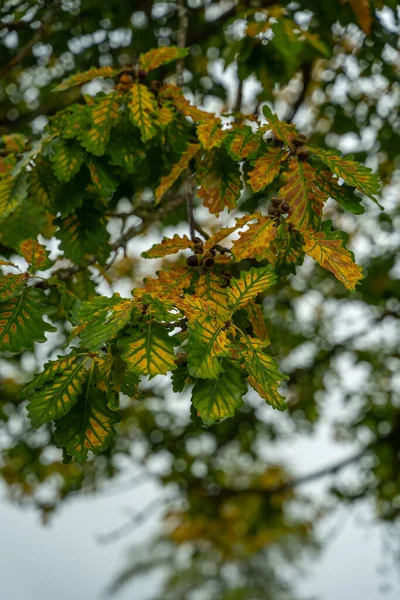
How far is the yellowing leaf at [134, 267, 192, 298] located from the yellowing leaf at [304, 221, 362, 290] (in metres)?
0.29

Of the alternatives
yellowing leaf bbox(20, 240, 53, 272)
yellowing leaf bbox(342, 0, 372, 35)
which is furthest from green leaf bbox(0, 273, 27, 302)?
yellowing leaf bbox(342, 0, 372, 35)

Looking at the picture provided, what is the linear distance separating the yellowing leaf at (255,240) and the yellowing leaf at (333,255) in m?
0.08

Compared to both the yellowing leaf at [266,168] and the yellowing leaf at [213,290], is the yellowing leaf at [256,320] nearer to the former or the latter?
the yellowing leaf at [213,290]

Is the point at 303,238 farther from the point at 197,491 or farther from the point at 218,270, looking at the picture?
the point at 197,491

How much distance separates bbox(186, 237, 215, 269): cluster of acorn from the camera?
1.51 meters

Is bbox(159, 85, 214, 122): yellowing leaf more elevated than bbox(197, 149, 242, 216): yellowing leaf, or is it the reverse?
bbox(159, 85, 214, 122): yellowing leaf

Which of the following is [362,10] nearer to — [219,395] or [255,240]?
[255,240]

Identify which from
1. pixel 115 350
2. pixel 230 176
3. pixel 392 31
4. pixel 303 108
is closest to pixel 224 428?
pixel 303 108

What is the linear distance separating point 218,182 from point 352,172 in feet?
1.30

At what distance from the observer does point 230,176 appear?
5.80 ft

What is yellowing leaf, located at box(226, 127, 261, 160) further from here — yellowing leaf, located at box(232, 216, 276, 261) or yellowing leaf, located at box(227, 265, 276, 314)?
yellowing leaf, located at box(227, 265, 276, 314)

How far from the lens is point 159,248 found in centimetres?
156

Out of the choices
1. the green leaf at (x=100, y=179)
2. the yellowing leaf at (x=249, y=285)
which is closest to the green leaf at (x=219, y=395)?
the yellowing leaf at (x=249, y=285)

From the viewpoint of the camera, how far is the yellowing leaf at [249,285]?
1319 millimetres
